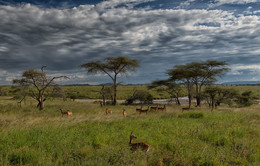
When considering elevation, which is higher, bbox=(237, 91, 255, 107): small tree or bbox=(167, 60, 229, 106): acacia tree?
bbox=(167, 60, 229, 106): acacia tree

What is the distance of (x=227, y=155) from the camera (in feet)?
17.3

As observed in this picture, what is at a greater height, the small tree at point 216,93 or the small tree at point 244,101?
the small tree at point 216,93

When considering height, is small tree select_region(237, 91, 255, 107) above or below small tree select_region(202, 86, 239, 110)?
below

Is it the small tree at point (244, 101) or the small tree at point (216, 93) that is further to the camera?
the small tree at point (244, 101)

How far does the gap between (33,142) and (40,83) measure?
46.9 feet

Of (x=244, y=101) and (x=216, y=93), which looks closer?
(x=216, y=93)

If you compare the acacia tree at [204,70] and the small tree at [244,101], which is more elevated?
the acacia tree at [204,70]

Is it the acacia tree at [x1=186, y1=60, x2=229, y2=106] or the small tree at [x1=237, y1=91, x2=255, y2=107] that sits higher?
the acacia tree at [x1=186, y1=60, x2=229, y2=106]

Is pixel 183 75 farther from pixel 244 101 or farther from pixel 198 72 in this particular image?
pixel 244 101

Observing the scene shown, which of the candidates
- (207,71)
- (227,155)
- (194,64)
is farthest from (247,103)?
(227,155)

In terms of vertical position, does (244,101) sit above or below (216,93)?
below

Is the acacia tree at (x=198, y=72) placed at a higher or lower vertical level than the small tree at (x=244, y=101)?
higher

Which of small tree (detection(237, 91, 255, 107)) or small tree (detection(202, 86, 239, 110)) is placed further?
small tree (detection(237, 91, 255, 107))

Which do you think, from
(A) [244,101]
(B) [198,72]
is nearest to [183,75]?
(B) [198,72]
